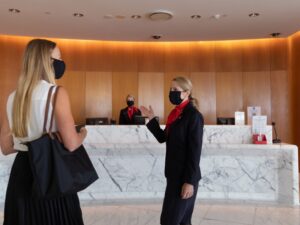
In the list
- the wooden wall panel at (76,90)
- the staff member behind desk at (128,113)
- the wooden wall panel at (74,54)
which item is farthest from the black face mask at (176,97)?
the wooden wall panel at (74,54)

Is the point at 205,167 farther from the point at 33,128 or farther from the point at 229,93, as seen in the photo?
the point at 229,93

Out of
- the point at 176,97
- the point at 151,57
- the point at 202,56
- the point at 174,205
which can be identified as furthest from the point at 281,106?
the point at 174,205

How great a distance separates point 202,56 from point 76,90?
3.82 metres

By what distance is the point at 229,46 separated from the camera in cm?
854

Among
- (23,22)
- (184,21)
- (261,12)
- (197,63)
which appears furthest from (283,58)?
(23,22)

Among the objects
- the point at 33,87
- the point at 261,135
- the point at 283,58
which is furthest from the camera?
the point at 283,58

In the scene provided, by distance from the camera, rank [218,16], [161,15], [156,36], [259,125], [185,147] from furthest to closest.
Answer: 1. [156,36]
2. [218,16]
3. [161,15]
4. [259,125]
5. [185,147]

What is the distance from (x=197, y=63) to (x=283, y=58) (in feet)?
7.92

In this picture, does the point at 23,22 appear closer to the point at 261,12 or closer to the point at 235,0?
the point at 235,0

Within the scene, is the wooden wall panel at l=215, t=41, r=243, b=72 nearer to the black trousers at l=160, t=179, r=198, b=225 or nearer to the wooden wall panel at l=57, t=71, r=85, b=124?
the wooden wall panel at l=57, t=71, r=85, b=124

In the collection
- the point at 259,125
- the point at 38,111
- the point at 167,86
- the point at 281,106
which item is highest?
the point at 167,86

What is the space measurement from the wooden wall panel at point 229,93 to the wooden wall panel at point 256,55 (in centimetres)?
39

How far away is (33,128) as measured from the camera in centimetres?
144

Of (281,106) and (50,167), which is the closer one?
(50,167)
